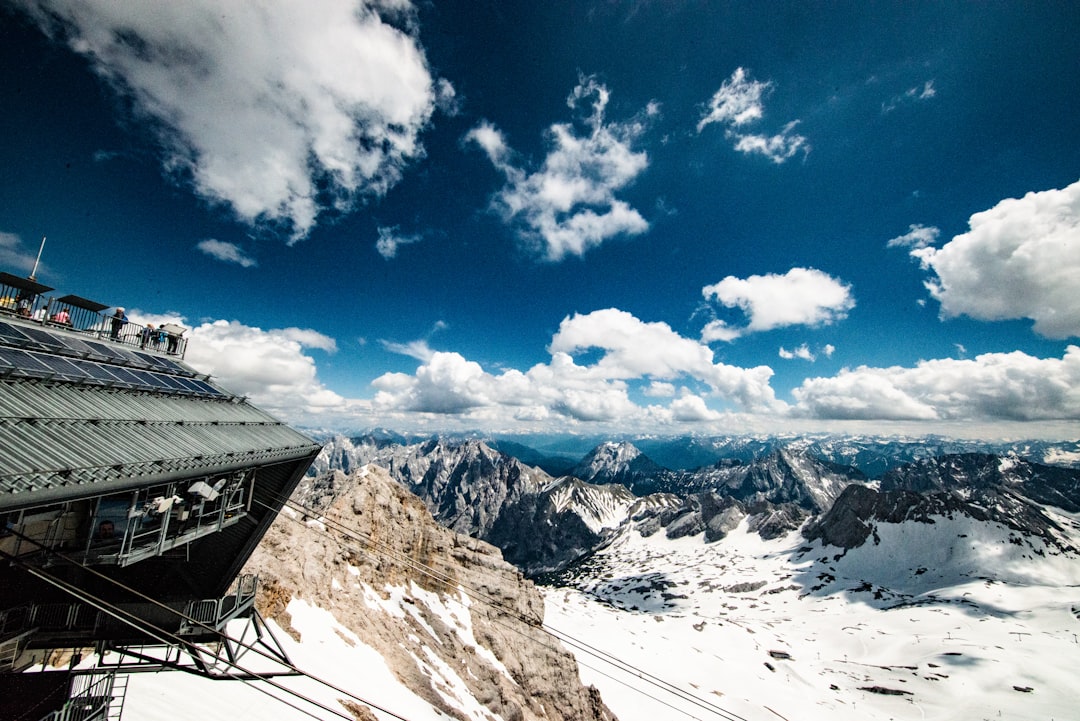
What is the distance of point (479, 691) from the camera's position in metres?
41.9

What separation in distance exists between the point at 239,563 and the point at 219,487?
7825 mm

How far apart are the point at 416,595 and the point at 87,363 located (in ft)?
148

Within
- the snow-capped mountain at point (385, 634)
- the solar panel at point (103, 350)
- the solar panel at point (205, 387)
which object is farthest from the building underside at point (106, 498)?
the snow-capped mountain at point (385, 634)

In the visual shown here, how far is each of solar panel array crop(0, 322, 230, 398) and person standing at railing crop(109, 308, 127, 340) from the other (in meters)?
1.40

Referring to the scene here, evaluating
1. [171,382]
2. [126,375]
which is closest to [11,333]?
[126,375]

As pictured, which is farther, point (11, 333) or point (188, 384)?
point (188, 384)

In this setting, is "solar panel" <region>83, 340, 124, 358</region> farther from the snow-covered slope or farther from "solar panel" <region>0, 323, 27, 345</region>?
the snow-covered slope

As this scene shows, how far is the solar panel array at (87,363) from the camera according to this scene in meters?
13.9

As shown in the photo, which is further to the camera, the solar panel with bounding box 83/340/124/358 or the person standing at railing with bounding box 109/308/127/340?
the person standing at railing with bounding box 109/308/127/340

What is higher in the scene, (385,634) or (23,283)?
(23,283)

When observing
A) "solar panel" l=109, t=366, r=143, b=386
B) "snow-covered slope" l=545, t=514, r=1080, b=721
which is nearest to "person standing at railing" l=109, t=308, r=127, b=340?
"solar panel" l=109, t=366, r=143, b=386

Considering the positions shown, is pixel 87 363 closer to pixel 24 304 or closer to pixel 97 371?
pixel 97 371

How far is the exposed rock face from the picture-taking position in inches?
1471

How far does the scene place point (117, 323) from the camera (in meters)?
21.4
